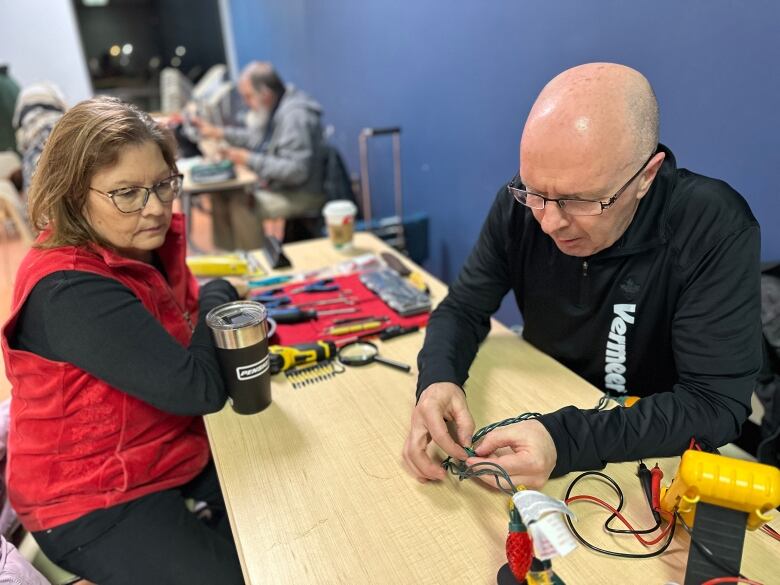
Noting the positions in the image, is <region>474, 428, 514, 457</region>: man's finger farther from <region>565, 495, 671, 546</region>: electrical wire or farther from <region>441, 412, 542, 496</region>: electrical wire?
A: <region>565, 495, 671, 546</region>: electrical wire

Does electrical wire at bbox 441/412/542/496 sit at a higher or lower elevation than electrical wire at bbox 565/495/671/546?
higher

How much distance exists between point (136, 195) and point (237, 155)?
257 cm

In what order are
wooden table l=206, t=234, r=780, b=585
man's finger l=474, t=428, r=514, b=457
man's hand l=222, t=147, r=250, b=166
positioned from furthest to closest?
man's hand l=222, t=147, r=250, b=166, man's finger l=474, t=428, r=514, b=457, wooden table l=206, t=234, r=780, b=585

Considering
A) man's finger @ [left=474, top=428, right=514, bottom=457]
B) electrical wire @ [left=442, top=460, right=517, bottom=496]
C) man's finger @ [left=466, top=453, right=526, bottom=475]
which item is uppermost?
man's finger @ [left=474, top=428, right=514, bottom=457]

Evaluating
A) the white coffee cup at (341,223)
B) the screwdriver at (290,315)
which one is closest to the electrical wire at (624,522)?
the screwdriver at (290,315)

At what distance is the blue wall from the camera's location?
1.30 meters

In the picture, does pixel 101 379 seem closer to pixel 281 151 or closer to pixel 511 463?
pixel 511 463

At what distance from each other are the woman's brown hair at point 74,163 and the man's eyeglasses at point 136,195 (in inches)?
1.7

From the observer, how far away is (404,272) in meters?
1.61

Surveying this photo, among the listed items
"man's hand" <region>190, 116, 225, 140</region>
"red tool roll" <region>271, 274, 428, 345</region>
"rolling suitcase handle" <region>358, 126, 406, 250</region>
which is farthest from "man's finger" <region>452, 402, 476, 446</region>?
"man's hand" <region>190, 116, 225, 140</region>

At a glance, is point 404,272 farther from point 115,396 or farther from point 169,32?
point 169,32

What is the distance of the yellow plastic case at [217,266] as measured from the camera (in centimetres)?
→ 164

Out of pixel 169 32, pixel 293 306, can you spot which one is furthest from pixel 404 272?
pixel 169 32

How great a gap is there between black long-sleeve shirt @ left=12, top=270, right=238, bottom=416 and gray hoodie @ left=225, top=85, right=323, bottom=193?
93.8 inches
